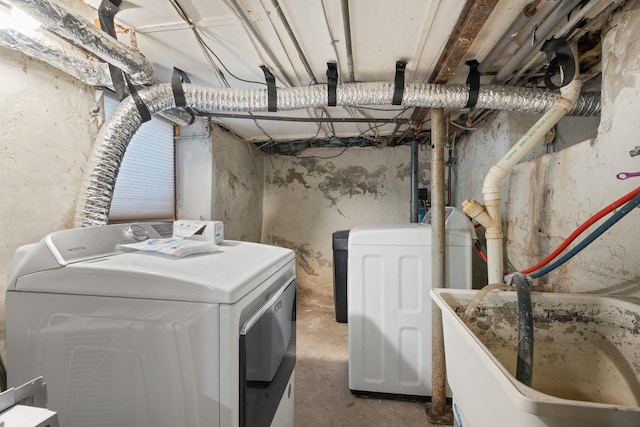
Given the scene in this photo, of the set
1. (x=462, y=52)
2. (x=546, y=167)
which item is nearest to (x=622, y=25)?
(x=462, y=52)

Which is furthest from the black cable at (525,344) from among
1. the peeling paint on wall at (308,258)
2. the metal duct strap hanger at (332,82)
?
the peeling paint on wall at (308,258)

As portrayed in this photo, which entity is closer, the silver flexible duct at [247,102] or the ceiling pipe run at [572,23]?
the ceiling pipe run at [572,23]

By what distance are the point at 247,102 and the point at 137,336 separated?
4.05 ft

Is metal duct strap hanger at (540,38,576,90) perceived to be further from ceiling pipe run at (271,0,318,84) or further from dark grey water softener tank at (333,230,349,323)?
dark grey water softener tank at (333,230,349,323)

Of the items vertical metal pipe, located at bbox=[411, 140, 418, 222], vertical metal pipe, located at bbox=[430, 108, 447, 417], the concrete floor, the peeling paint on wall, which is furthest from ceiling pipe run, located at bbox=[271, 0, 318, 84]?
the peeling paint on wall

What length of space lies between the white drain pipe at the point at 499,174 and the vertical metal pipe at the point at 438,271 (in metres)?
0.40

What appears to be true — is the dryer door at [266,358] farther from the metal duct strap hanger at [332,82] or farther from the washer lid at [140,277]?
the metal duct strap hanger at [332,82]

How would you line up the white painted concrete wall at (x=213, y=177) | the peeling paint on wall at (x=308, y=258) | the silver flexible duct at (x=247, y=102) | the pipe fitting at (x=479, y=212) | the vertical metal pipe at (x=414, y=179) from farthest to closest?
the peeling paint on wall at (x=308, y=258), the vertical metal pipe at (x=414, y=179), the white painted concrete wall at (x=213, y=177), the silver flexible duct at (x=247, y=102), the pipe fitting at (x=479, y=212)

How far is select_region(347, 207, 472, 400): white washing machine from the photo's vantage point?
169 centimetres

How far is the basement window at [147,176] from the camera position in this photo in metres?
1.70

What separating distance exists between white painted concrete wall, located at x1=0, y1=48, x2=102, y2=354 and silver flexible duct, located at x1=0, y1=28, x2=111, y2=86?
126 mm

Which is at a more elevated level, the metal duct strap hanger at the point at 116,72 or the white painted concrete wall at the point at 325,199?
the metal duct strap hanger at the point at 116,72

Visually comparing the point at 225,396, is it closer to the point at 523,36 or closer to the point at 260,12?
the point at 260,12

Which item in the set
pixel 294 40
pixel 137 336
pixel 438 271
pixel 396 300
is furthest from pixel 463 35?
pixel 137 336
